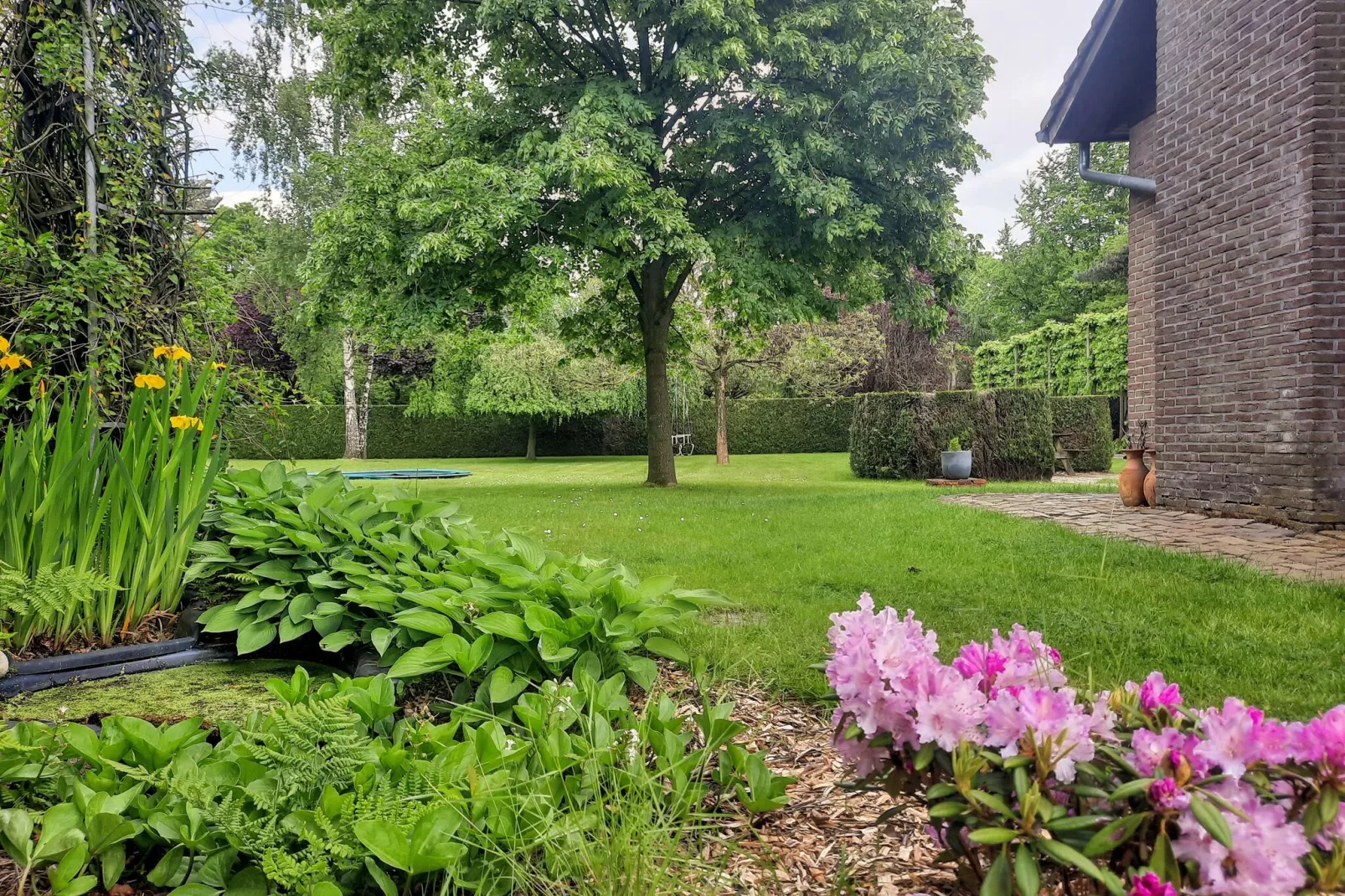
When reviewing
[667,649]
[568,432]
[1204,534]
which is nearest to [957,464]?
[1204,534]

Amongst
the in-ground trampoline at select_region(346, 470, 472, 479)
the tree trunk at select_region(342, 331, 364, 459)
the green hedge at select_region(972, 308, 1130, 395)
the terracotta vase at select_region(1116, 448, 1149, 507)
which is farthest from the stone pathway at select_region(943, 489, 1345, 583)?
the tree trunk at select_region(342, 331, 364, 459)

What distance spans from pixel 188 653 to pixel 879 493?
756 cm

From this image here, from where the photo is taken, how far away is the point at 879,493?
8.90 metres

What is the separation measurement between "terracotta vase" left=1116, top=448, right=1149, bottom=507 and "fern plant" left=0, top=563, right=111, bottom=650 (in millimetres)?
7260

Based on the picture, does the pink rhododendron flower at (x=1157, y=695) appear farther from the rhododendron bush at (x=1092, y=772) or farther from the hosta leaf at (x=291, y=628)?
the hosta leaf at (x=291, y=628)

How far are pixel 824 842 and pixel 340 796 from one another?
87 centimetres

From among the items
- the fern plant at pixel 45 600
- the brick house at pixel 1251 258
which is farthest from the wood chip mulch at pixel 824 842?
the brick house at pixel 1251 258

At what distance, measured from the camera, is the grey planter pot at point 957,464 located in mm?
10562

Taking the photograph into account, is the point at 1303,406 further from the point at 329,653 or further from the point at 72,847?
the point at 72,847

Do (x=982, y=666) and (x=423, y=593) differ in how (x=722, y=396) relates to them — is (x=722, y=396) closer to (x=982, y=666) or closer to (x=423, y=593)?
(x=423, y=593)

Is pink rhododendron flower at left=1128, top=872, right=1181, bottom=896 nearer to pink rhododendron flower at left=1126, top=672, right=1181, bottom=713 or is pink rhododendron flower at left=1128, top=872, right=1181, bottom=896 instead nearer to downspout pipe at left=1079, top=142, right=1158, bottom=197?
pink rhododendron flower at left=1126, top=672, right=1181, bottom=713

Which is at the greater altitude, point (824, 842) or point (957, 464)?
point (957, 464)

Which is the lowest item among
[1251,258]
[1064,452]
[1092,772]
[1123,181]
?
[1064,452]

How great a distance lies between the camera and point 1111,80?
26.8 ft
